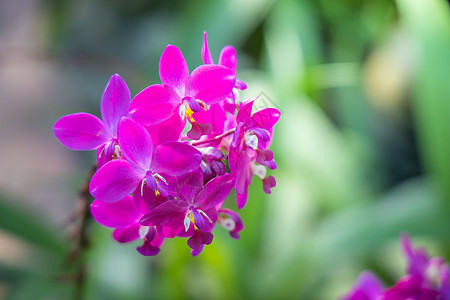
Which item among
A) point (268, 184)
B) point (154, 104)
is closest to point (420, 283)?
point (268, 184)

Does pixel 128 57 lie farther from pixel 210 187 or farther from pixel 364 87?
pixel 210 187

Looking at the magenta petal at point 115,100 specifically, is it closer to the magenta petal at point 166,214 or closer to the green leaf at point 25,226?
the magenta petal at point 166,214

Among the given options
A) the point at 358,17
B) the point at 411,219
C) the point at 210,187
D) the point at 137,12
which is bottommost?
the point at 210,187

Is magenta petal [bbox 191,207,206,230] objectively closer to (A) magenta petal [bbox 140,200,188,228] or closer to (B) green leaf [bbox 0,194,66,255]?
(A) magenta petal [bbox 140,200,188,228]

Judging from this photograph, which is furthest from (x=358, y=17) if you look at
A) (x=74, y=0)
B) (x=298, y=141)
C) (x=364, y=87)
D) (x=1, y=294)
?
(x=1, y=294)

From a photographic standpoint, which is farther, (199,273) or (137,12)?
(137,12)

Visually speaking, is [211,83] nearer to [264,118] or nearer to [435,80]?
[264,118]

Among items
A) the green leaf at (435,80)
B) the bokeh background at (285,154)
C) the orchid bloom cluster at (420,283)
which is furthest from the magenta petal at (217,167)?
the green leaf at (435,80)
